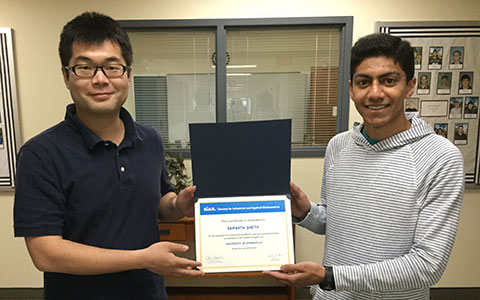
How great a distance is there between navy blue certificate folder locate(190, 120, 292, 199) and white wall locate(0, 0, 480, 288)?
5.14 ft

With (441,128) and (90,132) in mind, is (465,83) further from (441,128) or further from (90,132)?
(90,132)

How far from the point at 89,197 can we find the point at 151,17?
6.24ft

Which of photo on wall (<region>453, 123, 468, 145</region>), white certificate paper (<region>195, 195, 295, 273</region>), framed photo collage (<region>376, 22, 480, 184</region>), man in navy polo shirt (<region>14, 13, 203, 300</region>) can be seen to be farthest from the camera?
photo on wall (<region>453, 123, 468, 145</region>)

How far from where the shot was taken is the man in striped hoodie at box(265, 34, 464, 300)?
3.10 ft

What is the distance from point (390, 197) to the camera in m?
1.02

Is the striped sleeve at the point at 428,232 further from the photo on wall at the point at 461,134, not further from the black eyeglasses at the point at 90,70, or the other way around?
the photo on wall at the point at 461,134

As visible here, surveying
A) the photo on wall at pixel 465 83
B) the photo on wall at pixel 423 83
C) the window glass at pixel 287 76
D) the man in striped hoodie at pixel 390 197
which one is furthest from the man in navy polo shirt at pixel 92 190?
the photo on wall at pixel 465 83

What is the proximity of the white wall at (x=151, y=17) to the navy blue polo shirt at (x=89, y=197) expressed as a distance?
5.41 ft

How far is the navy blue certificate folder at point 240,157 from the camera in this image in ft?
3.54

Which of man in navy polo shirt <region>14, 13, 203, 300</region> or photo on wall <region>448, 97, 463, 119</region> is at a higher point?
photo on wall <region>448, 97, 463, 119</region>

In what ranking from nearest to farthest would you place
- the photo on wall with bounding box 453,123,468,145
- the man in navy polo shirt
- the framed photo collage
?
1. the man in navy polo shirt
2. the framed photo collage
3. the photo on wall with bounding box 453,123,468,145

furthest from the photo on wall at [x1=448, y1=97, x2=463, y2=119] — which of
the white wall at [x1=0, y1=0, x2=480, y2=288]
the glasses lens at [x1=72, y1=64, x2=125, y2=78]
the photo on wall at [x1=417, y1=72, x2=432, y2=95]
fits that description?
the glasses lens at [x1=72, y1=64, x2=125, y2=78]

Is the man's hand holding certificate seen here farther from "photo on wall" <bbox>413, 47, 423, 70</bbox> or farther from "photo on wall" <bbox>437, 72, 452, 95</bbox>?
"photo on wall" <bbox>437, 72, 452, 95</bbox>

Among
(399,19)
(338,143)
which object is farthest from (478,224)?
(338,143)
